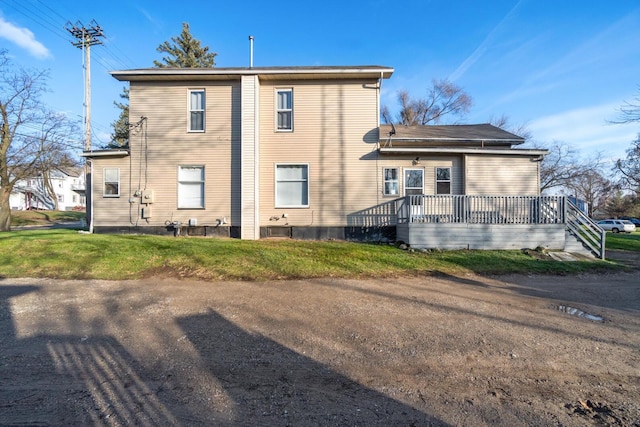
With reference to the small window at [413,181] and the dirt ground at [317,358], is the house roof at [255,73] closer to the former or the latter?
the small window at [413,181]

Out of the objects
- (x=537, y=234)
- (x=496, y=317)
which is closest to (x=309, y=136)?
(x=537, y=234)

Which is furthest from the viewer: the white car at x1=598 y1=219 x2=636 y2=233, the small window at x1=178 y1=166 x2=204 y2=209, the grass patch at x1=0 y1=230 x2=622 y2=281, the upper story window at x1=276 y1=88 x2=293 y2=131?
the white car at x1=598 y1=219 x2=636 y2=233

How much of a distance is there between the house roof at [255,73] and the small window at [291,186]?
A: 139 inches

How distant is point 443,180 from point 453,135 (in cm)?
285

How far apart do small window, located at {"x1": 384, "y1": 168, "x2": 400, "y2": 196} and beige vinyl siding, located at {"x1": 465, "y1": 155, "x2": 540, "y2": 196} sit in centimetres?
282

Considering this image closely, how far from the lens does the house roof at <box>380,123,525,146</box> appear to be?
1377cm

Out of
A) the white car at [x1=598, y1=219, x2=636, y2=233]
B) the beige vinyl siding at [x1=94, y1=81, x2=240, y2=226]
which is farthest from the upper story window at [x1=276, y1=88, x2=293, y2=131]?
the white car at [x1=598, y1=219, x2=636, y2=233]

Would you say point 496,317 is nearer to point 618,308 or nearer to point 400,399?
point 618,308

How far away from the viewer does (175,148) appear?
12875mm

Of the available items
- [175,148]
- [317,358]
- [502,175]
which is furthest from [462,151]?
[317,358]

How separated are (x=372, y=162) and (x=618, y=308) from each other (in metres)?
8.79

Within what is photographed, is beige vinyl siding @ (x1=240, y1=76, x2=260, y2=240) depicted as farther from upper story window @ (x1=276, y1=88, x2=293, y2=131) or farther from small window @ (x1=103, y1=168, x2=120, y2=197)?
small window @ (x1=103, y1=168, x2=120, y2=197)

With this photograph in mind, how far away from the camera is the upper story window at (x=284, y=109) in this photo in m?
13.0

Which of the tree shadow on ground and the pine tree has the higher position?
the pine tree
